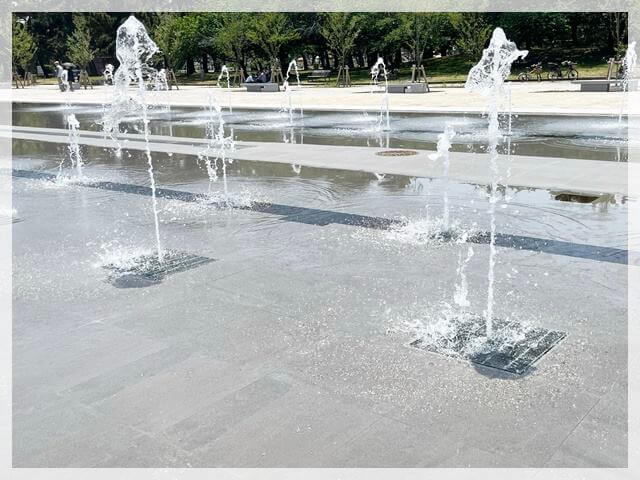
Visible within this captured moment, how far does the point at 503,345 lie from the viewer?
190 inches

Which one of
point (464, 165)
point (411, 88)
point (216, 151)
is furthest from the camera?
point (411, 88)

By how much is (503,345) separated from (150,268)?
367 cm

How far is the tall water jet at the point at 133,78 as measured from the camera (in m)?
8.34

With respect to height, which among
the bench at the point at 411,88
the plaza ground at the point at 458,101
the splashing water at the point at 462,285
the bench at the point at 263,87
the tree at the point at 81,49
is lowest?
the splashing water at the point at 462,285

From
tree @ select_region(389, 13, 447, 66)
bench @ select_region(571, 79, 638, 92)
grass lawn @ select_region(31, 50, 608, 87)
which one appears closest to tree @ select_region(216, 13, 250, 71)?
grass lawn @ select_region(31, 50, 608, 87)

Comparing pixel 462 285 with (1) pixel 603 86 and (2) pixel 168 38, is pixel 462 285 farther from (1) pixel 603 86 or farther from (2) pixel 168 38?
(2) pixel 168 38

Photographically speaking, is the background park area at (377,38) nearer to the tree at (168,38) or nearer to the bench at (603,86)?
the tree at (168,38)

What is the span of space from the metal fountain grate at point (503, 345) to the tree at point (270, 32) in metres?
41.1

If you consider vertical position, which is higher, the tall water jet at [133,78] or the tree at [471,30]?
the tree at [471,30]

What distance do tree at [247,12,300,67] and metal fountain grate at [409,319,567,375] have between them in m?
41.1

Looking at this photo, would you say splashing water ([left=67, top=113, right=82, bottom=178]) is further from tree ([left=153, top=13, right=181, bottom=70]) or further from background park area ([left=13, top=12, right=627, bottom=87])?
tree ([left=153, top=13, right=181, bottom=70])

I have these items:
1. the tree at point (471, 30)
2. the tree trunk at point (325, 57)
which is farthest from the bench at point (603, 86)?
the tree trunk at point (325, 57)

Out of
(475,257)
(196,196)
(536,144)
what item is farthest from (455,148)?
(475,257)

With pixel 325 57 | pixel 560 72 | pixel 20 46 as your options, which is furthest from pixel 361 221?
pixel 325 57
